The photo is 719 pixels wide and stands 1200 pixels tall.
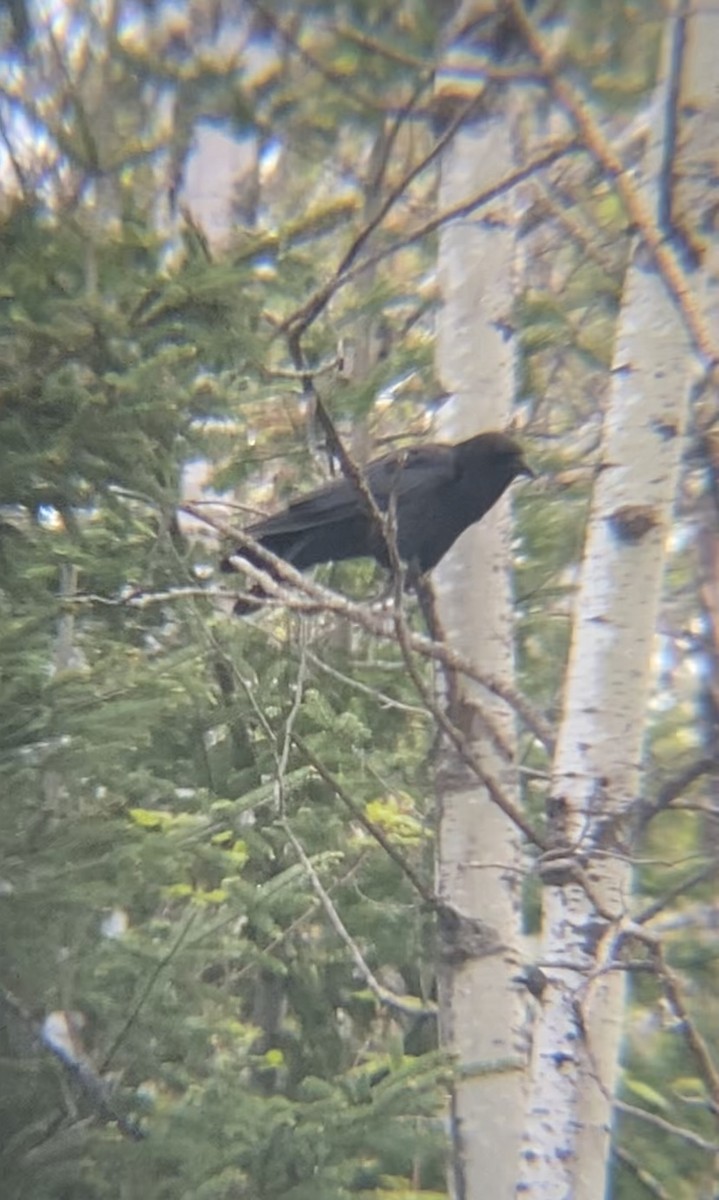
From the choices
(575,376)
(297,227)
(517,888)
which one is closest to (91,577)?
(297,227)

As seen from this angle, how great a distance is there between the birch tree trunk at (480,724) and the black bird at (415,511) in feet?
0.21

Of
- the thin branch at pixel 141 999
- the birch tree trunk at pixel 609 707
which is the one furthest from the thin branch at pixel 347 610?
the thin branch at pixel 141 999

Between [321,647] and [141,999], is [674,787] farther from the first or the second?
[321,647]

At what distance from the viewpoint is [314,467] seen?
3914 mm

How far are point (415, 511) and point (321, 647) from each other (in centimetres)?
54

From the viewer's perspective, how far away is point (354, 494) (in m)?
3.15

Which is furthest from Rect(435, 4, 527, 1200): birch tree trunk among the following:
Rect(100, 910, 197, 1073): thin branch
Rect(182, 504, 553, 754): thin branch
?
Rect(100, 910, 197, 1073): thin branch

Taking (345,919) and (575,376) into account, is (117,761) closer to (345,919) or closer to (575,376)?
(345,919)

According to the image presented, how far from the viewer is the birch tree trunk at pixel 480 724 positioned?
9.37 feet

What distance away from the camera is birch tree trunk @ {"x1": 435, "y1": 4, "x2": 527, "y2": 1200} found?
2857 millimetres

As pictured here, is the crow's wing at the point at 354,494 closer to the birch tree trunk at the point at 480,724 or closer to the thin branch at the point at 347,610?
the birch tree trunk at the point at 480,724

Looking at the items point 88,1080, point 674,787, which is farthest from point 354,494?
point 88,1080

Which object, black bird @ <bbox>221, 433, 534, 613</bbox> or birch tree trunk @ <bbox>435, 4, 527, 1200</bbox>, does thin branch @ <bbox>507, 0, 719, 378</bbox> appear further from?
black bird @ <bbox>221, 433, 534, 613</bbox>

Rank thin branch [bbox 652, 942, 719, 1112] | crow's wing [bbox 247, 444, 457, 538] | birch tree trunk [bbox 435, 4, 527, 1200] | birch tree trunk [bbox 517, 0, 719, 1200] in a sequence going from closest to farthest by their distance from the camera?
thin branch [bbox 652, 942, 719, 1112] → birch tree trunk [bbox 517, 0, 719, 1200] → birch tree trunk [bbox 435, 4, 527, 1200] → crow's wing [bbox 247, 444, 457, 538]
